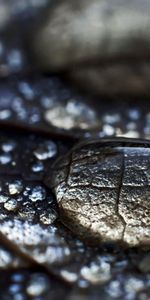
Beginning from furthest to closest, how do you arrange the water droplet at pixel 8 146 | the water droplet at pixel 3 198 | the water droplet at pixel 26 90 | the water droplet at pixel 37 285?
the water droplet at pixel 26 90 < the water droplet at pixel 8 146 < the water droplet at pixel 3 198 < the water droplet at pixel 37 285

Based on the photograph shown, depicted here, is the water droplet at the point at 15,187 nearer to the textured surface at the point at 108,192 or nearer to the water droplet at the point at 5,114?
the textured surface at the point at 108,192

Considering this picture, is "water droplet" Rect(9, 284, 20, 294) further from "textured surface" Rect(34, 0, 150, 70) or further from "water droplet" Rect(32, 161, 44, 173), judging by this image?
"textured surface" Rect(34, 0, 150, 70)

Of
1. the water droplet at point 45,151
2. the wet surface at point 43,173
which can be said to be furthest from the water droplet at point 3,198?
→ the water droplet at point 45,151

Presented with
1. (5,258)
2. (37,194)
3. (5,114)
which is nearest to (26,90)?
(5,114)

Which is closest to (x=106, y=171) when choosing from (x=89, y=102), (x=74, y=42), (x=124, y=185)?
(x=124, y=185)

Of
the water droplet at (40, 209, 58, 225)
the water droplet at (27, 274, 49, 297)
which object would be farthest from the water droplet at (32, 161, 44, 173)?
the water droplet at (27, 274, 49, 297)

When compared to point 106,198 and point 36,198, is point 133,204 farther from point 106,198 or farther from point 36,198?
point 36,198

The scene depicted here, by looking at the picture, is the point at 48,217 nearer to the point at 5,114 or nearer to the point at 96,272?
the point at 96,272
